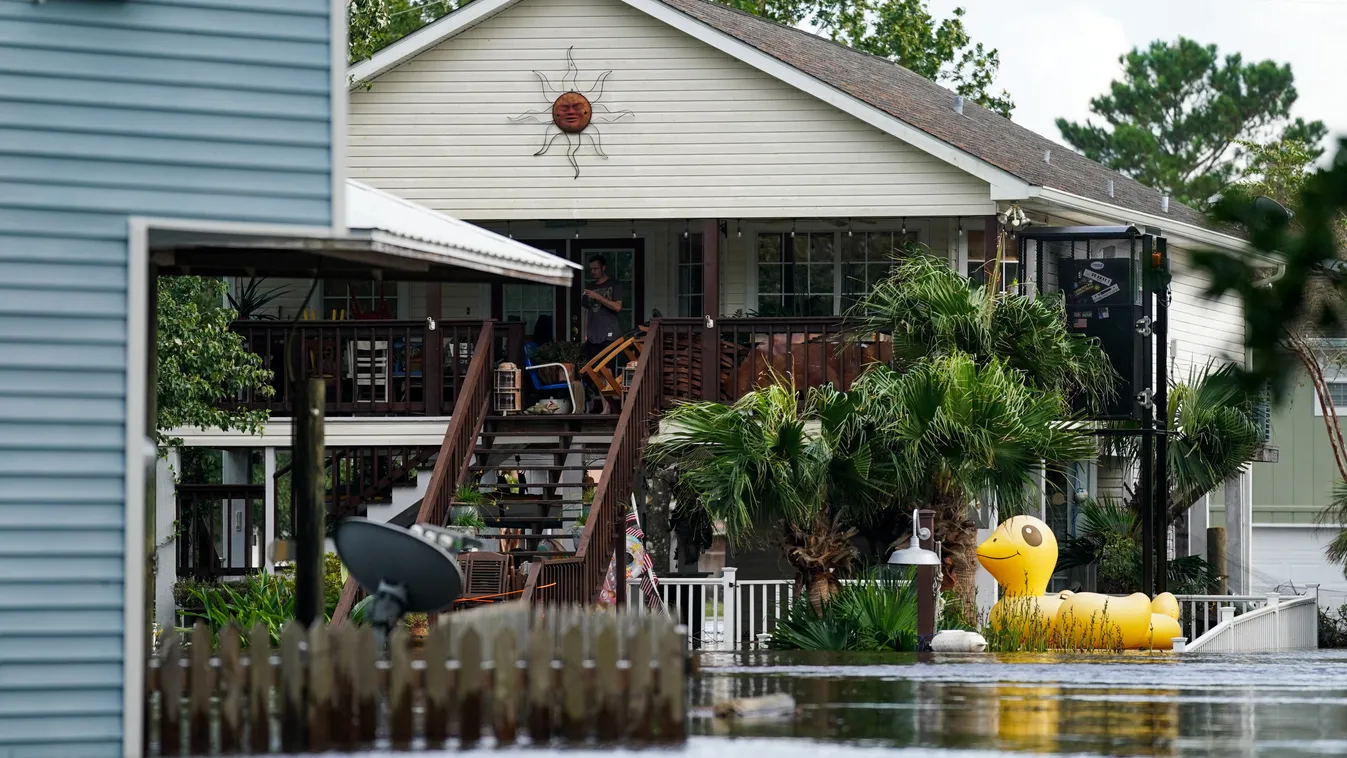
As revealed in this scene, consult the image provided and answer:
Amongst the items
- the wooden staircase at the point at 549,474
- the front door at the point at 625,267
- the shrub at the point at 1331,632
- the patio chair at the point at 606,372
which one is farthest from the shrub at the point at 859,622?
the shrub at the point at 1331,632

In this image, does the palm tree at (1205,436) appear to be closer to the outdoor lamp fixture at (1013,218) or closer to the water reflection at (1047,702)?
the outdoor lamp fixture at (1013,218)

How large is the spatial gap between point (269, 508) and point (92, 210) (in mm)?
11842

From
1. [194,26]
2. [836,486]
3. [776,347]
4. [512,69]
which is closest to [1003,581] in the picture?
[836,486]

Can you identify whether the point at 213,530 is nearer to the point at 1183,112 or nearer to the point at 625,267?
the point at 625,267

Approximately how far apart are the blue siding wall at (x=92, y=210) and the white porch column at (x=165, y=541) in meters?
11.5

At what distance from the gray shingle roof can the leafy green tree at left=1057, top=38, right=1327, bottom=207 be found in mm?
32475

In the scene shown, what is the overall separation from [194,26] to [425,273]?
226cm

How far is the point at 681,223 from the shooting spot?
23.5 metres

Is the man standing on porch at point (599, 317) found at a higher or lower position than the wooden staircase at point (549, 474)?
higher

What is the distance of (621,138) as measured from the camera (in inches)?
865

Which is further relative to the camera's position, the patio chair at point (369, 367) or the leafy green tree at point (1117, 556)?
the leafy green tree at point (1117, 556)

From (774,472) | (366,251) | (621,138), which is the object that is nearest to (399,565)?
(366,251)

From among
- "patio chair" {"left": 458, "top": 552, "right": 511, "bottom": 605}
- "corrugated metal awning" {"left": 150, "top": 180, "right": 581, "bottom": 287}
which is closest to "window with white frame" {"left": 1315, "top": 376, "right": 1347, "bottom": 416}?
"patio chair" {"left": 458, "top": 552, "right": 511, "bottom": 605}

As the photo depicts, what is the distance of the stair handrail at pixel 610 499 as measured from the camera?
17.2 metres
